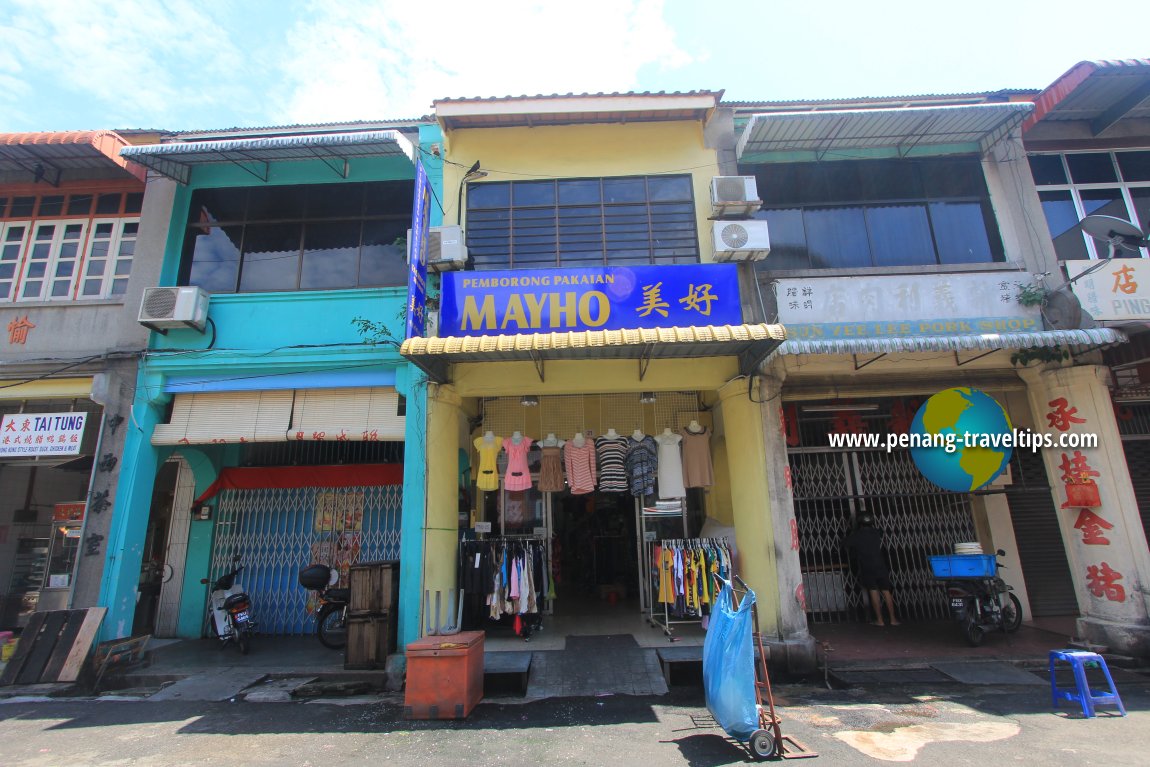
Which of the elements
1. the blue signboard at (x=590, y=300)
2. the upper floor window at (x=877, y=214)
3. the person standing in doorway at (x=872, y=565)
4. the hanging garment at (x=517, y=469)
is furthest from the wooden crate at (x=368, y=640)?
the upper floor window at (x=877, y=214)

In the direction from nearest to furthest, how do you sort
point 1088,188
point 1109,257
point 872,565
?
1. point 1109,257
2. point 1088,188
3. point 872,565

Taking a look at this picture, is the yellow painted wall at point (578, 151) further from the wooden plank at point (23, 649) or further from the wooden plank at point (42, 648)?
the wooden plank at point (23, 649)

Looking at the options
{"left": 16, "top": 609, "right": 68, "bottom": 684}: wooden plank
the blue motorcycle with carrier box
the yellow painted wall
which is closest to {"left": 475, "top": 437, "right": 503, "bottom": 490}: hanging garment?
the yellow painted wall

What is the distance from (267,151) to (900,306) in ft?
30.8

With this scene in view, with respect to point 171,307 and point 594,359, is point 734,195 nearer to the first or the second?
point 594,359

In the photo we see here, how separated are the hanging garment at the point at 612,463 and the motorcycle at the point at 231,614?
554 cm

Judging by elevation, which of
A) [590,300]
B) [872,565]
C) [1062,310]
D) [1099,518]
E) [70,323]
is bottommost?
[872,565]

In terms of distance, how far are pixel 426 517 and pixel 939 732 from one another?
228 inches

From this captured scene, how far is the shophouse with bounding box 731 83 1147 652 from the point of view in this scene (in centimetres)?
721

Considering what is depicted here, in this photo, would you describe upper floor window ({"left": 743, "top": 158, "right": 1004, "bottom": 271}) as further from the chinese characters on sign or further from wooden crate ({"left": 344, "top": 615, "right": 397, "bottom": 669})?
wooden crate ({"left": 344, "top": 615, "right": 397, "bottom": 669})

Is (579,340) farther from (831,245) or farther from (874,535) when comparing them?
(874,535)

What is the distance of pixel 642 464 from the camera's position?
8.26m

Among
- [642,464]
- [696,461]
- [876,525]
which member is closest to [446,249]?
[642,464]

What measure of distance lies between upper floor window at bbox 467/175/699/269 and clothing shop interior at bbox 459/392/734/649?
220 centimetres
